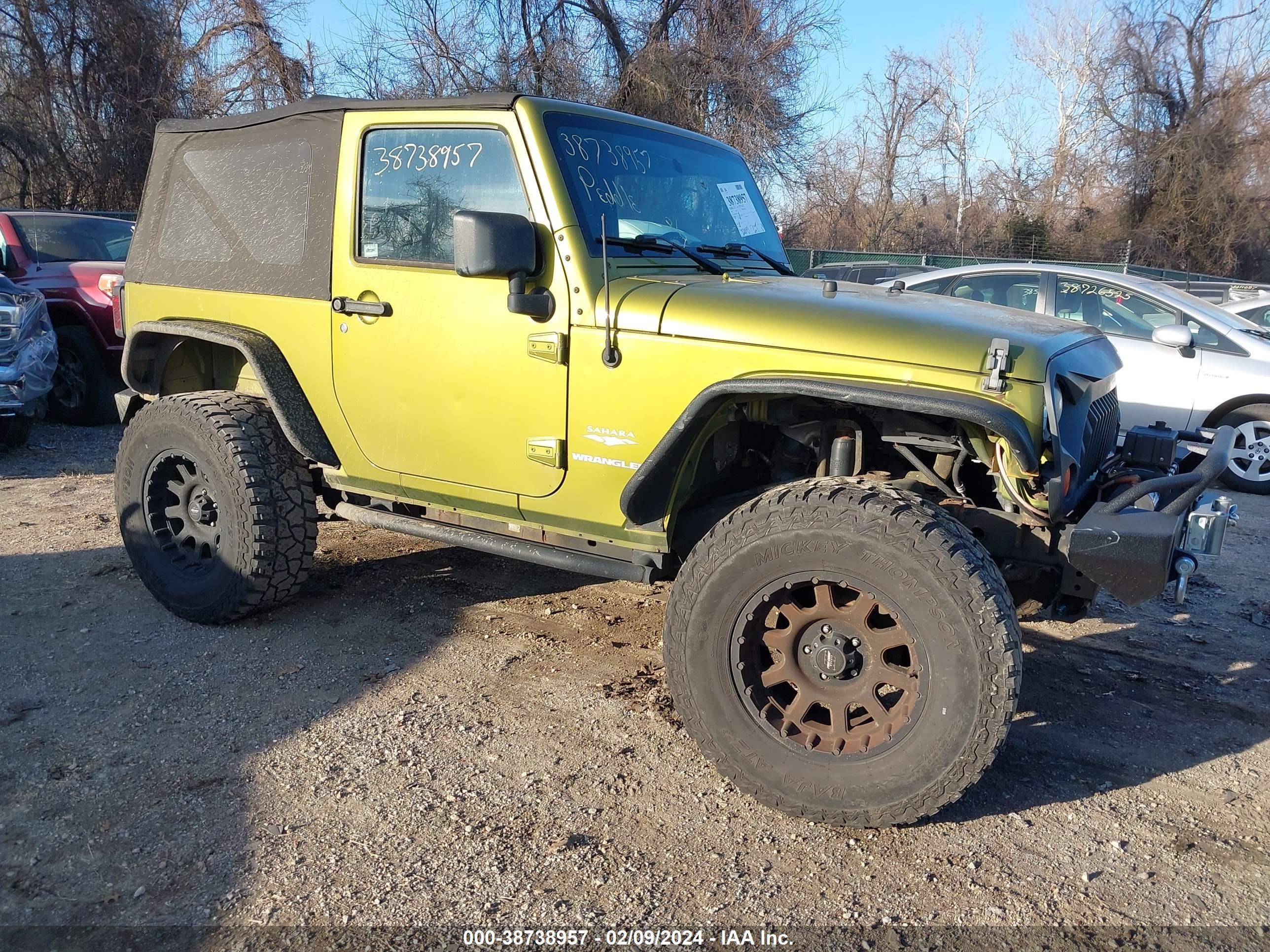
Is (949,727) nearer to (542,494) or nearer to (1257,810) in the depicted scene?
(1257,810)

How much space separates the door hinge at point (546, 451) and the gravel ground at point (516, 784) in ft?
3.08

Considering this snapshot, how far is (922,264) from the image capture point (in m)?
19.3

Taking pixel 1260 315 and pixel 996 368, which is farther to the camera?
pixel 1260 315

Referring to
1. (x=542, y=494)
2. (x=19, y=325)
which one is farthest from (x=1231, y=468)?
(x=19, y=325)

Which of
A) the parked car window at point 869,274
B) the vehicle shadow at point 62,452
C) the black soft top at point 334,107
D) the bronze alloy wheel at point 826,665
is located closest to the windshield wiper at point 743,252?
the black soft top at point 334,107

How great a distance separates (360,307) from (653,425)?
1.33 m

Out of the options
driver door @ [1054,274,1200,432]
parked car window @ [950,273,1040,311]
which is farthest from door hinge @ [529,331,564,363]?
parked car window @ [950,273,1040,311]

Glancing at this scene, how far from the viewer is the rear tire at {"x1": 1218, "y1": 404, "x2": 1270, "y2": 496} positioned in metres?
7.34

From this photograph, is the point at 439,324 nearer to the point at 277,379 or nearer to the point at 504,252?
the point at 504,252

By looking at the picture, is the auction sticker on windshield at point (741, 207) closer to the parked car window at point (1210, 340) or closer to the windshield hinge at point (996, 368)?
the windshield hinge at point (996, 368)

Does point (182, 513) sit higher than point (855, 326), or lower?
lower

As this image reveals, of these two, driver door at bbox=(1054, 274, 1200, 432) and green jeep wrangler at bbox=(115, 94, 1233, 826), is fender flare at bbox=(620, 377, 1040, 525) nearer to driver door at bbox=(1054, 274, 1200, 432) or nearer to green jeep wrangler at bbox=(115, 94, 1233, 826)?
green jeep wrangler at bbox=(115, 94, 1233, 826)

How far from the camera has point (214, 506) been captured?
421 centimetres

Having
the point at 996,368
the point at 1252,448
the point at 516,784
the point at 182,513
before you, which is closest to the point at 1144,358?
the point at 1252,448
